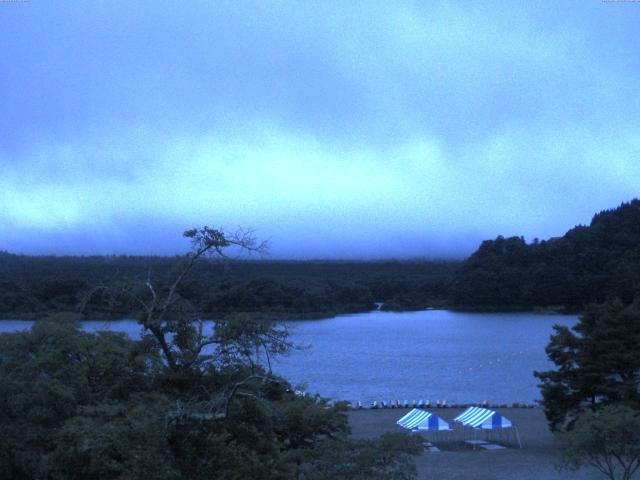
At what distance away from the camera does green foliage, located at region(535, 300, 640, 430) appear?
22953mm

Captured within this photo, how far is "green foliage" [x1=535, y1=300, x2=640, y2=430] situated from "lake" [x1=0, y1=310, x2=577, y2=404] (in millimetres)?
7808

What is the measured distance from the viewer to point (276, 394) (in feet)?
43.2

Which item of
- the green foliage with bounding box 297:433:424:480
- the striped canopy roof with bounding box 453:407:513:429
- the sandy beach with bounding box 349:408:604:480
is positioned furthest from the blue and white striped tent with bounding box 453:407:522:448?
the green foliage with bounding box 297:433:424:480

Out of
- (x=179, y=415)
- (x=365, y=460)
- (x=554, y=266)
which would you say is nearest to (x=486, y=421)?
(x=365, y=460)

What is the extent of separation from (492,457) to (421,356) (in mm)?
32037

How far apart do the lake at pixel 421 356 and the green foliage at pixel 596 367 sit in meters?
7.81

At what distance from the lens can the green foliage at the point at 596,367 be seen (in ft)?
75.3

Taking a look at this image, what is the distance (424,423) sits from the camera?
77.9ft

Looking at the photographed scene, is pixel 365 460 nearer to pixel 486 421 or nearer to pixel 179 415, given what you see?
pixel 179 415

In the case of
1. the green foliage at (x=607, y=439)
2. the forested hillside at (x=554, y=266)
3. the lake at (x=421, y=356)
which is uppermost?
the forested hillside at (x=554, y=266)

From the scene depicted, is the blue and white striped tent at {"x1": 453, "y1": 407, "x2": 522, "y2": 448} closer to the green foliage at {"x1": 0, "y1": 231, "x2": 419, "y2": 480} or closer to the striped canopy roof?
the striped canopy roof

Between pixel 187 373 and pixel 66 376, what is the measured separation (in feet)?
10.2

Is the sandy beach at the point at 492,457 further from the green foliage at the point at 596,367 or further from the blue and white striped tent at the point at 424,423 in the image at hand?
the green foliage at the point at 596,367

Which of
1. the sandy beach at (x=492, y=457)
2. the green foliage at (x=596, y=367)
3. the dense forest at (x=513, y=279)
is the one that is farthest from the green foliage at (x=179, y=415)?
the dense forest at (x=513, y=279)
